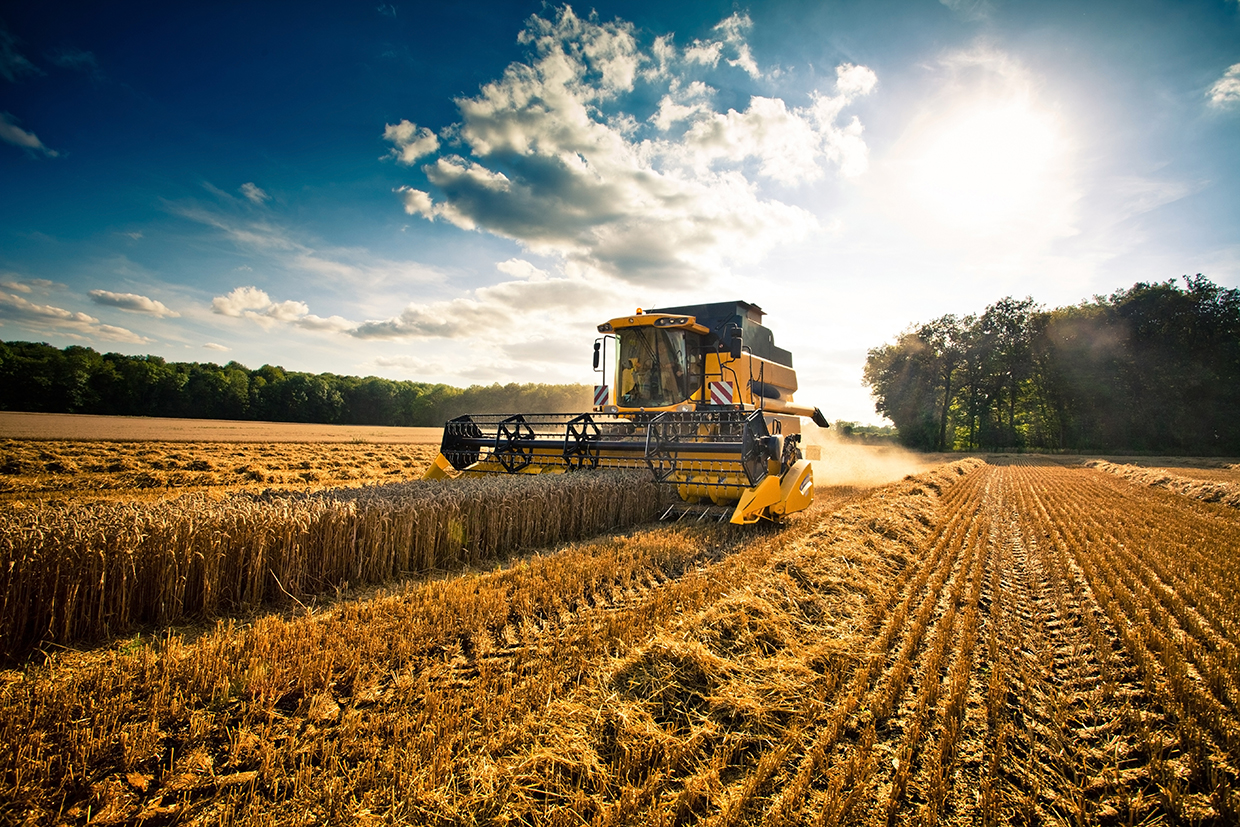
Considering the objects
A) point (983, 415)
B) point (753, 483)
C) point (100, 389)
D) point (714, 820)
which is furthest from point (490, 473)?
point (100, 389)

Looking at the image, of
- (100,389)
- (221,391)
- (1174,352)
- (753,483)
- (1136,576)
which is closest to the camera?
(1136,576)

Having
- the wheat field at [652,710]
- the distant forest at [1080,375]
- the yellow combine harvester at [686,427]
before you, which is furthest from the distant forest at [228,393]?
the wheat field at [652,710]

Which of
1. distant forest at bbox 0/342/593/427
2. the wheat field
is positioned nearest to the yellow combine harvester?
the wheat field

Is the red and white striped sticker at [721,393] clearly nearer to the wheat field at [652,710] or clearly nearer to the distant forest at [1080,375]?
the wheat field at [652,710]

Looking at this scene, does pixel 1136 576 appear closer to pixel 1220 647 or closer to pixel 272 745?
pixel 1220 647

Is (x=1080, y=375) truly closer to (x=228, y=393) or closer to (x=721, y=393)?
(x=721, y=393)

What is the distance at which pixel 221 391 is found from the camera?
154ft

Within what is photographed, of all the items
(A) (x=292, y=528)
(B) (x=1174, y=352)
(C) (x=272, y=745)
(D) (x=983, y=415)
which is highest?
(B) (x=1174, y=352)

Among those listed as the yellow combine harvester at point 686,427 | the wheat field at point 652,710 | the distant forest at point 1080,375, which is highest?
the distant forest at point 1080,375

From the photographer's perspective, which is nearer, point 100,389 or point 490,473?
point 490,473

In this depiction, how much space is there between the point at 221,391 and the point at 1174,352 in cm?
7233

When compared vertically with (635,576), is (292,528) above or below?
above

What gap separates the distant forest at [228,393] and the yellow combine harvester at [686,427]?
30286 millimetres

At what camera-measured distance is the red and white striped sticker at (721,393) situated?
27.2 ft
